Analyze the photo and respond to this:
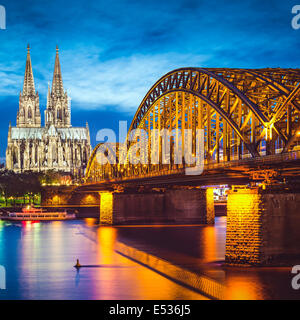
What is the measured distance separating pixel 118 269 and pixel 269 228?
12982mm

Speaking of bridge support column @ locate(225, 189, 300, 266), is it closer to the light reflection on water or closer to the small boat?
the light reflection on water

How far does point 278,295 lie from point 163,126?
47354 millimetres

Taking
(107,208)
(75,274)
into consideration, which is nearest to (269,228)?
(75,274)

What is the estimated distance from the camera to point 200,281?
3950 centimetres

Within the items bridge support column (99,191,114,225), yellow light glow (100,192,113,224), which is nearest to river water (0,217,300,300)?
bridge support column (99,191,114,225)

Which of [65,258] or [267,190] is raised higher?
[267,190]

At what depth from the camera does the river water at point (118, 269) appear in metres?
36.4

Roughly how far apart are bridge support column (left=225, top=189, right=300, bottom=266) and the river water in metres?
1.13

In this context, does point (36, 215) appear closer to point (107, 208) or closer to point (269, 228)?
point (107, 208)

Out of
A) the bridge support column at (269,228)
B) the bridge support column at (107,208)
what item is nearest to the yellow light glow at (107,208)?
the bridge support column at (107,208)

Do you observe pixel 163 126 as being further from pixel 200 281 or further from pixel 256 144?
pixel 200 281

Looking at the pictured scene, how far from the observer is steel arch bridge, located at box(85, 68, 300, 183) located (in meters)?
43.8

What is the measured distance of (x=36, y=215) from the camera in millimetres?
128375

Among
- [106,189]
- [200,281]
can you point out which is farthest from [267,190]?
[106,189]
